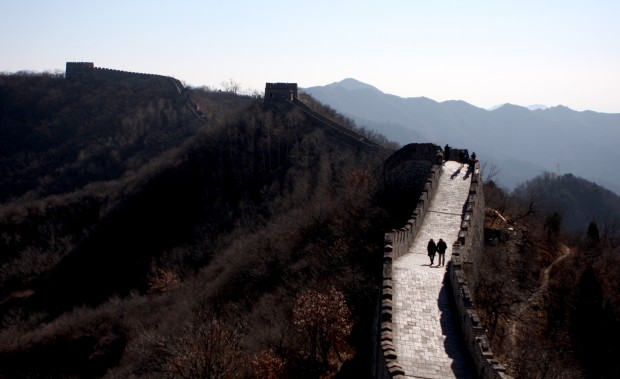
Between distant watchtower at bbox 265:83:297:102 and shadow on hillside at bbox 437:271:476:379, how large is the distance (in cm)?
4436

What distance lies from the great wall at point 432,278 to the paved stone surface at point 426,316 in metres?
0.02

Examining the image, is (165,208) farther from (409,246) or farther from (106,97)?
(106,97)

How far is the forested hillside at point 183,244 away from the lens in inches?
809

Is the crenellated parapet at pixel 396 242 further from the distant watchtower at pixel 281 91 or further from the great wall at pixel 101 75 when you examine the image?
the great wall at pixel 101 75

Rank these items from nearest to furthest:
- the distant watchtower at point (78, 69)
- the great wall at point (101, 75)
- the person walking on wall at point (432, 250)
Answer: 1. the person walking on wall at point (432, 250)
2. the great wall at point (101, 75)
3. the distant watchtower at point (78, 69)

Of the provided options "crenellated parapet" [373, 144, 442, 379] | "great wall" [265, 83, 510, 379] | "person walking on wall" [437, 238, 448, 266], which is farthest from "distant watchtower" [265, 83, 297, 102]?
"person walking on wall" [437, 238, 448, 266]

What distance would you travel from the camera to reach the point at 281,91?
194ft

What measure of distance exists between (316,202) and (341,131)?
43.8ft

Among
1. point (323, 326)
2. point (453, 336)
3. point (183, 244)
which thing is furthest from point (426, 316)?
point (183, 244)

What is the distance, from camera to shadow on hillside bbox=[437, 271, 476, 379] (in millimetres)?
12424

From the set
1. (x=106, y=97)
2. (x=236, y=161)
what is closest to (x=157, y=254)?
(x=236, y=161)

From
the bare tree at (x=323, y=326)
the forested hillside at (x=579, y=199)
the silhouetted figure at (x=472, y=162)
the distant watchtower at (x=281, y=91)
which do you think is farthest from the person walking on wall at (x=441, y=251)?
the forested hillside at (x=579, y=199)

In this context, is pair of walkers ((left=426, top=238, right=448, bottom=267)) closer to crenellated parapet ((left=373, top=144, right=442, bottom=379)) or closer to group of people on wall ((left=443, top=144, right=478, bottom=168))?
crenellated parapet ((left=373, top=144, right=442, bottom=379))

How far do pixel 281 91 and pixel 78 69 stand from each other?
2052 inches
